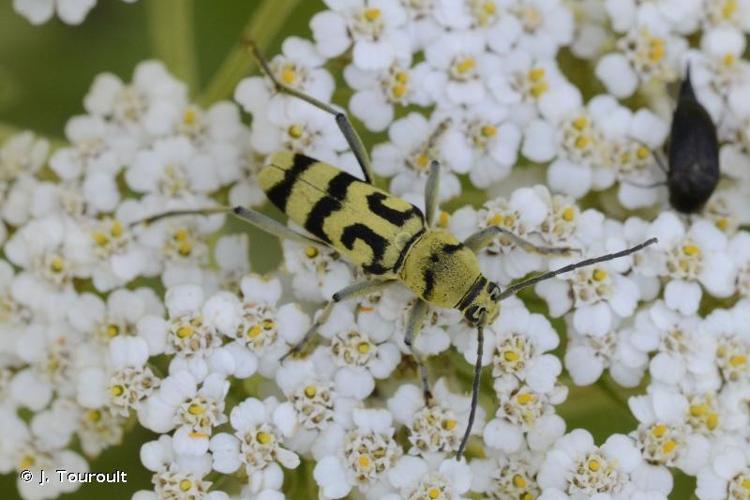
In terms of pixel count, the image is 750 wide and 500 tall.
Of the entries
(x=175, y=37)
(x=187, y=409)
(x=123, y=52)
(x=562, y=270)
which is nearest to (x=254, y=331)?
(x=187, y=409)

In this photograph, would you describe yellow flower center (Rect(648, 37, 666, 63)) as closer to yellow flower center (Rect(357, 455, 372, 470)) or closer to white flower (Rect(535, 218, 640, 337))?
white flower (Rect(535, 218, 640, 337))

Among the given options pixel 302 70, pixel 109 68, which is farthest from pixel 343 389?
pixel 109 68

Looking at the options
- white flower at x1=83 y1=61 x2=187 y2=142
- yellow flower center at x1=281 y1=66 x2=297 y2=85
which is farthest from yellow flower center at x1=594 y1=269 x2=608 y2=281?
white flower at x1=83 y1=61 x2=187 y2=142

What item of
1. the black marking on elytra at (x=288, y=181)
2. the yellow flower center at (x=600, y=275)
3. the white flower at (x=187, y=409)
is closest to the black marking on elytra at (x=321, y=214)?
the black marking on elytra at (x=288, y=181)

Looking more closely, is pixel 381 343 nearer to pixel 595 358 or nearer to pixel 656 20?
pixel 595 358

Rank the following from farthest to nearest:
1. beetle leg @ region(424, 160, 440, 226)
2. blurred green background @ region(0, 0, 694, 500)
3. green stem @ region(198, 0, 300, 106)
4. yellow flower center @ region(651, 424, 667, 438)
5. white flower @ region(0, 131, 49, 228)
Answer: blurred green background @ region(0, 0, 694, 500), green stem @ region(198, 0, 300, 106), white flower @ region(0, 131, 49, 228), beetle leg @ region(424, 160, 440, 226), yellow flower center @ region(651, 424, 667, 438)

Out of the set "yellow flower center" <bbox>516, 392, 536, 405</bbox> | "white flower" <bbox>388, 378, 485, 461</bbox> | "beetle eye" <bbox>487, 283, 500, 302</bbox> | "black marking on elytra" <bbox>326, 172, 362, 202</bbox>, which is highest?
"beetle eye" <bbox>487, 283, 500, 302</bbox>

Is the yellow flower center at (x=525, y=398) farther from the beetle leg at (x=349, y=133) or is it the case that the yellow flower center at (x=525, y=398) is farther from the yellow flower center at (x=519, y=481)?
the beetle leg at (x=349, y=133)
